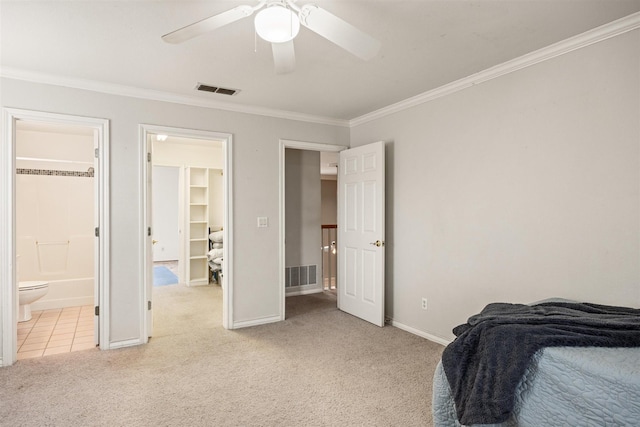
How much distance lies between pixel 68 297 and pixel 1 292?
2.15 metres

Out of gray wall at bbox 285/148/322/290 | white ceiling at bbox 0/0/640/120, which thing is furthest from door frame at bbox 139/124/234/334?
gray wall at bbox 285/148/322/290

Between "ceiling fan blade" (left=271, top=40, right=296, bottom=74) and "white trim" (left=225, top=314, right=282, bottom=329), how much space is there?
2.75m

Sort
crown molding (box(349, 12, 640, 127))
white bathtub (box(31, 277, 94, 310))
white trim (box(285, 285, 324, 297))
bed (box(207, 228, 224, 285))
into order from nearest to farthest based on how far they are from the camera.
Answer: crown molding (box(349, 12, 640, 127)) → white bathtub (box(31, 277, 94, 310)) → white trim (box(285, 285, 324, 297)) → bed (box(207, 228, 224, 285))

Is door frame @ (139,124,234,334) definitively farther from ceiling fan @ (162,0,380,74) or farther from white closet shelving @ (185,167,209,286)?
white closet shelving @ (185,167,209,286)

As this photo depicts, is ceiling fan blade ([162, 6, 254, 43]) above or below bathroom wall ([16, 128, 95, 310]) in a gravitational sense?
above

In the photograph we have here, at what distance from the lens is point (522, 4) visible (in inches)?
78.8

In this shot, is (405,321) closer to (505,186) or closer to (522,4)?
(505,186)

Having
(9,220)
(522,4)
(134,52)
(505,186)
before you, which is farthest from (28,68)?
(505,186)

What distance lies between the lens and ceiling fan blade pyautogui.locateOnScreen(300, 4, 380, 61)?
64.6 inches

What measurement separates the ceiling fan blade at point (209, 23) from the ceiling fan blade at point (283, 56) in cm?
24

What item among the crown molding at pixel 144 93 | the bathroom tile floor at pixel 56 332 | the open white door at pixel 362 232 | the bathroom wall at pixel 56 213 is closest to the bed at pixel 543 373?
the open white door at pixel 362 232

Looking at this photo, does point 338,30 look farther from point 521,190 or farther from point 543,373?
point 521,190

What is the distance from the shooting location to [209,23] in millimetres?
1681

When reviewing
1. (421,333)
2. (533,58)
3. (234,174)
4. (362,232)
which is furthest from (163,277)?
(533,58)
